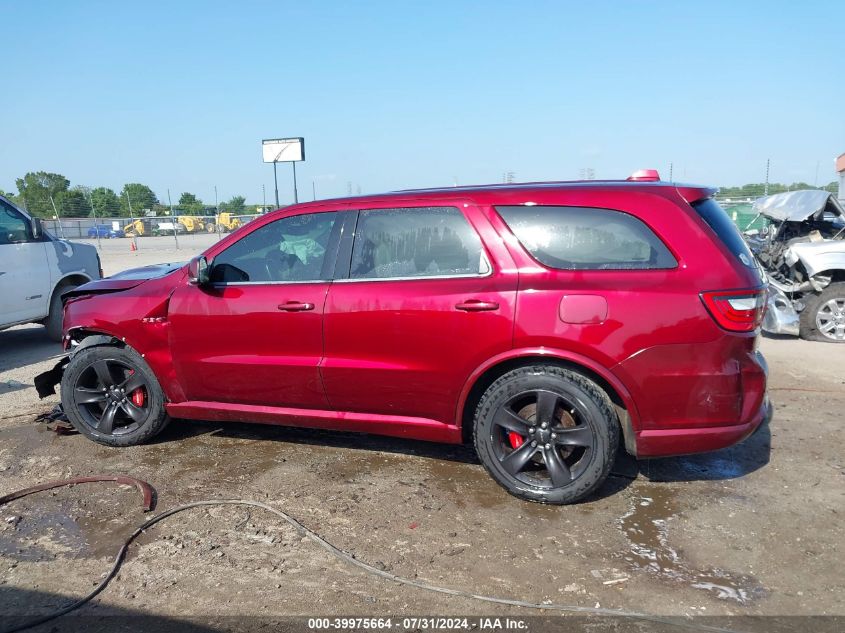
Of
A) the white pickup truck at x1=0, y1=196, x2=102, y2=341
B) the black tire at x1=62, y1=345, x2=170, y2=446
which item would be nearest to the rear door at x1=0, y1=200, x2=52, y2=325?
the white pickup truck at x1=0, y1=196, x2=102, y2=341

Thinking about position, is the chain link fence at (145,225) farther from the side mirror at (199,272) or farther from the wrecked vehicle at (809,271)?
the side mirror at (199,272)

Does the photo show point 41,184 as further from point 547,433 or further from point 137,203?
point 547,433

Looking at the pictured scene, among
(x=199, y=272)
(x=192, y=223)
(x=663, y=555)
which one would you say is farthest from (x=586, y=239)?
(x=192, y=223)

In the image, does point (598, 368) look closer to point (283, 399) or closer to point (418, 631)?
point (418, 631)

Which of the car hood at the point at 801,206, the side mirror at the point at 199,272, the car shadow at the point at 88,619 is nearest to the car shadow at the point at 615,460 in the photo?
the side mirror at the point at 199,272

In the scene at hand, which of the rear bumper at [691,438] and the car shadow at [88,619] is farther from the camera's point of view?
the rear bumper at [691,438]

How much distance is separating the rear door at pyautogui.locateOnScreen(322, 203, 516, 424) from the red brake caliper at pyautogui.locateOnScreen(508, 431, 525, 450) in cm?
35

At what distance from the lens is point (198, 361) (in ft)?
13.7

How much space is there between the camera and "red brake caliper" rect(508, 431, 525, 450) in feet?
11.8

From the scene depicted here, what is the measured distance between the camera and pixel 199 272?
13.5 feet

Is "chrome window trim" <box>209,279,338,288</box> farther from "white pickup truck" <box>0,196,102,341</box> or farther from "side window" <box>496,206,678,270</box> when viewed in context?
"white pickup truck" <box>0,196,102,341</box>

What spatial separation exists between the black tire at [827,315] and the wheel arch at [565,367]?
219 inches

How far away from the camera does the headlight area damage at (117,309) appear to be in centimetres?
430

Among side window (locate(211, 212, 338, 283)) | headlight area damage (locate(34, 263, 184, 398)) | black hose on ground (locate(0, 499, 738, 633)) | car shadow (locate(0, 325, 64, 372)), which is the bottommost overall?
car shadow (locate(0, 325, 64, 372))
